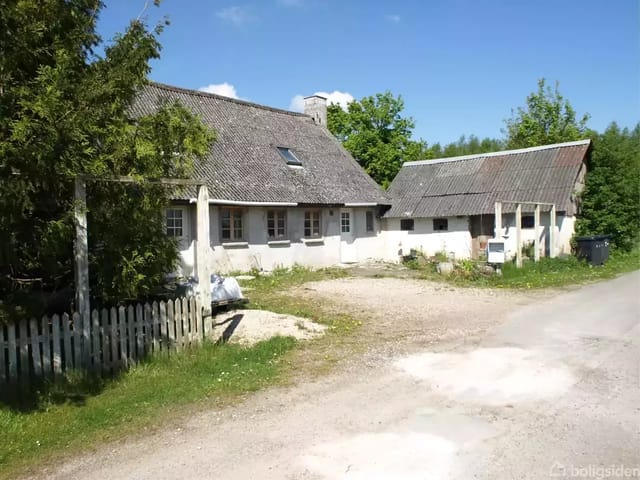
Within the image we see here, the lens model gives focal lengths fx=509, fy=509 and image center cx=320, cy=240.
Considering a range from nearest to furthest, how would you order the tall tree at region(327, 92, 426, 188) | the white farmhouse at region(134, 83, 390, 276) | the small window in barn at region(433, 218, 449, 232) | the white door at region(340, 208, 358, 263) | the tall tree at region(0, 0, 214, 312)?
the tall tree at region(0, 0, 214, 312) → the white farmhouse at region(134, 83, 390, 276) → the white door at region(340, 208, 358, 263) → the small window in barn at region(433, 218, 449, 232) → the tall tree at region(327, 92, 426, 188)

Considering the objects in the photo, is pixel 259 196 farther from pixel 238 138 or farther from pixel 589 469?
pixel 589 469

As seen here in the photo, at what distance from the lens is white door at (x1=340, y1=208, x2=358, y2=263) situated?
75.0 feet

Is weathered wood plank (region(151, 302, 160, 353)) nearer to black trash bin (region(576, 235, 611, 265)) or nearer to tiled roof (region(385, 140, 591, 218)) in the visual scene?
black trash bin (region(576, 235, 611, 265))

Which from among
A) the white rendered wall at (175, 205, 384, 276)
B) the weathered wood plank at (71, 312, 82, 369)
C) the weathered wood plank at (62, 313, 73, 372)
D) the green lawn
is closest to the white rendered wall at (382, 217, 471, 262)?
the white rendered wall at (175, 205, 384, 276)

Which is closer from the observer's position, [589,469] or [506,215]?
[589,469]

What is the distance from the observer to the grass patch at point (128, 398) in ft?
16.1

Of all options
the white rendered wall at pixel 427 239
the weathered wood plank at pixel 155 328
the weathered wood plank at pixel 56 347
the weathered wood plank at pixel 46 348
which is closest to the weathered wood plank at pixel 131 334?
the weathered wood plank at pixel 155 328

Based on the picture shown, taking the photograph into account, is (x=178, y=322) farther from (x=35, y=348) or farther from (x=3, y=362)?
(x=3, y=362)

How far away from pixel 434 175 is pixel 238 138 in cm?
1074

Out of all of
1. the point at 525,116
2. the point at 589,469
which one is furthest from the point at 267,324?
the point at 525,116

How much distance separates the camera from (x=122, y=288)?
690cm

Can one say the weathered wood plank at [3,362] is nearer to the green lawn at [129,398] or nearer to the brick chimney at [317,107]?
the green lawn at [129,398]

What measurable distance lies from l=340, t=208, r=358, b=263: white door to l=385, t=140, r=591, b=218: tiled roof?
2648 mm

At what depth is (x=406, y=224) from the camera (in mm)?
25141
